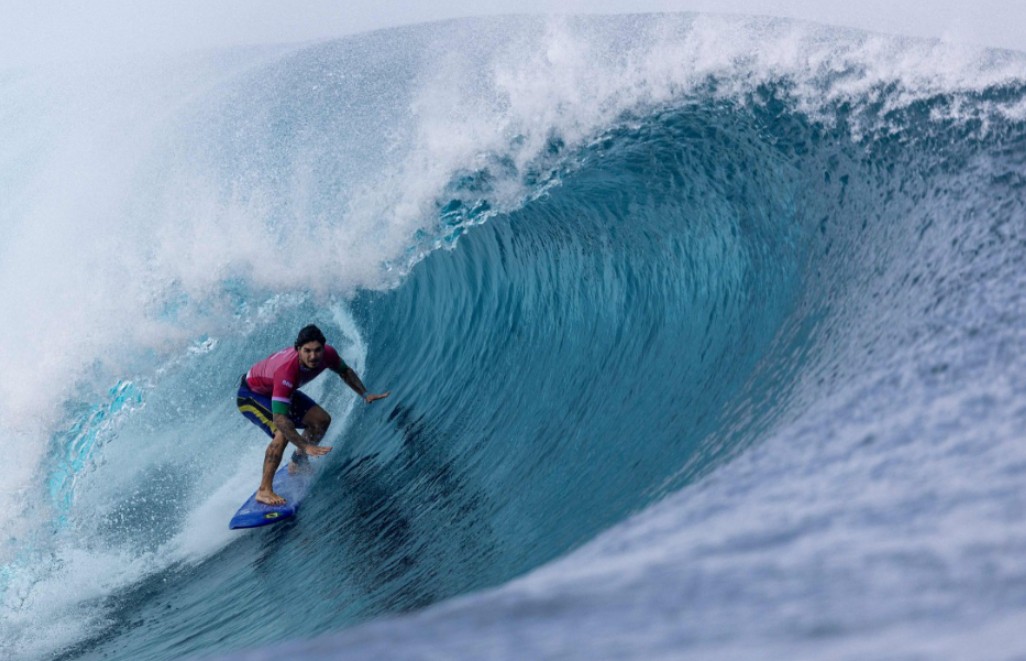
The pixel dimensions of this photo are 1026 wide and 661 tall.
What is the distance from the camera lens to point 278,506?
5133 mm

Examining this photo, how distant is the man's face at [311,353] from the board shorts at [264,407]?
0.56 meters

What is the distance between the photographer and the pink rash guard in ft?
16.1

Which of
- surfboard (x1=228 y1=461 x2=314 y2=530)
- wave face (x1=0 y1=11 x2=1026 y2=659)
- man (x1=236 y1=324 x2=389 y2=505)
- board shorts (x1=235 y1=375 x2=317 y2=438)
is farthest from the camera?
board shorts (x1=235 y1=375 x2=317 y2=438)

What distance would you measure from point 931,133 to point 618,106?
7.81ft

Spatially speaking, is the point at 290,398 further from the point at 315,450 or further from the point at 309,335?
the point at 309,335

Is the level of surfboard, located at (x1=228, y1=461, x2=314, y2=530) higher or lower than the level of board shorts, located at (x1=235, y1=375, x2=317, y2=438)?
lower

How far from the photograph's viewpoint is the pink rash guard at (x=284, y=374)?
16.1ft

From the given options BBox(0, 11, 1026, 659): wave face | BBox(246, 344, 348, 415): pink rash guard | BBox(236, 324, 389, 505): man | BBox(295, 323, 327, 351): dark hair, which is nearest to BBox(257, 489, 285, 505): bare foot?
BBox(236, 324, 389, 505): man

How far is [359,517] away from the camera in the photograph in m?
4.82

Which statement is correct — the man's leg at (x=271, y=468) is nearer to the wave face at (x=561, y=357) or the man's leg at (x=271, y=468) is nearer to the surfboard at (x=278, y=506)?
the surfboard at (x=278, y=506)

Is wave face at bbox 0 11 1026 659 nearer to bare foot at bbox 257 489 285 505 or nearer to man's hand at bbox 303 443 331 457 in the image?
bare foot at bbox 257 489 285 505

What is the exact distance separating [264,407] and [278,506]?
62cm

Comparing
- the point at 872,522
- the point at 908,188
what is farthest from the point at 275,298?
the point at 872,522

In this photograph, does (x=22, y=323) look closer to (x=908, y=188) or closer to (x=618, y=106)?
(x=618, y=106)
